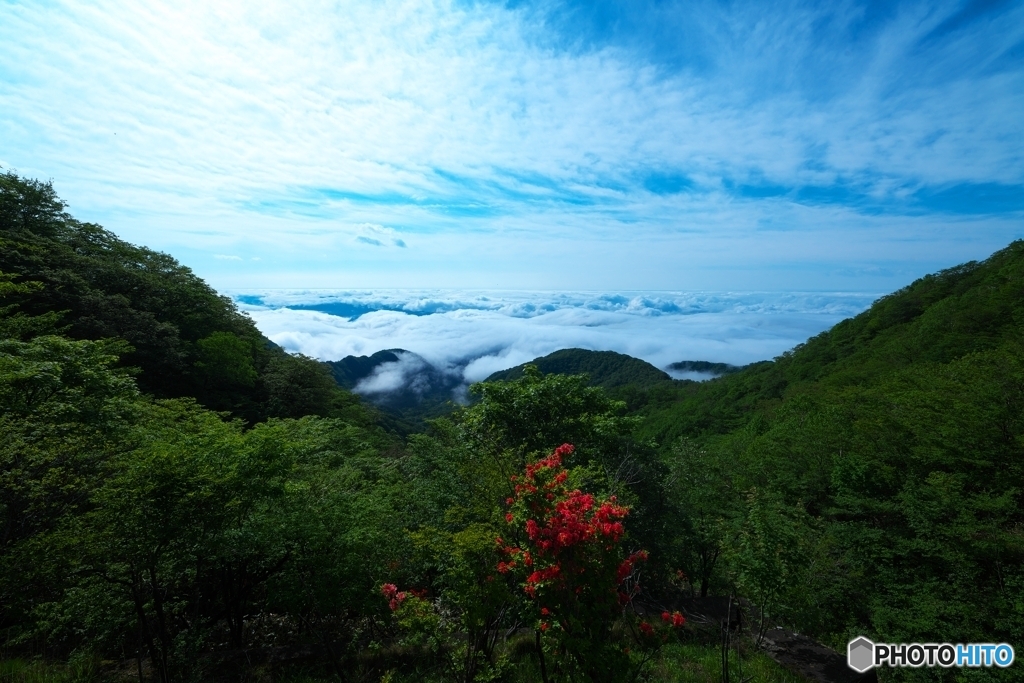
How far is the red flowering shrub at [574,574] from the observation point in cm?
528

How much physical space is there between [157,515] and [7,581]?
225cm

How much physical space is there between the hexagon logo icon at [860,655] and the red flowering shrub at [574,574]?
20.2 ft

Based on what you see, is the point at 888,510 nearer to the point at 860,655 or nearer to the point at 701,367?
the point at 860,655

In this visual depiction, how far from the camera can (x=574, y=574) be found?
546 centimetres

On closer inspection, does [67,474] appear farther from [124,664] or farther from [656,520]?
[656,520]

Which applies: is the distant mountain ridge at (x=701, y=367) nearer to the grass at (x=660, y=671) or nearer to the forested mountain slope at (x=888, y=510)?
the forested mountain slope at (x=888, y=510)

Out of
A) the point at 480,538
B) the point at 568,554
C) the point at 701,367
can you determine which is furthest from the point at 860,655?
the point at 701,367

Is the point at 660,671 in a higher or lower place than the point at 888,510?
lower

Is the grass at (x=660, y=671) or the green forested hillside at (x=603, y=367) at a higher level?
the green forested hillside at (x=603, y=367)

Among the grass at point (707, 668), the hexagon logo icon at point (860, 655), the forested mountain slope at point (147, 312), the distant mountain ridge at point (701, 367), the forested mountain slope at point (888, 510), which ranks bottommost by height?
the grass at point (707, 668)

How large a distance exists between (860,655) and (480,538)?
8.59 m

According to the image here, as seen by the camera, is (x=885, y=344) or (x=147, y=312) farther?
(x=885, y=344)

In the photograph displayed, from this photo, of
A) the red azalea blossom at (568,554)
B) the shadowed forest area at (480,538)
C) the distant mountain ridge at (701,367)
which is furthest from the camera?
the distant mountain ridge at (701,367)

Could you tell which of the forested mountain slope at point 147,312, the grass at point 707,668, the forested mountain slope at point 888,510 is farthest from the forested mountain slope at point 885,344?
the forested mountain slope at point 147,312
